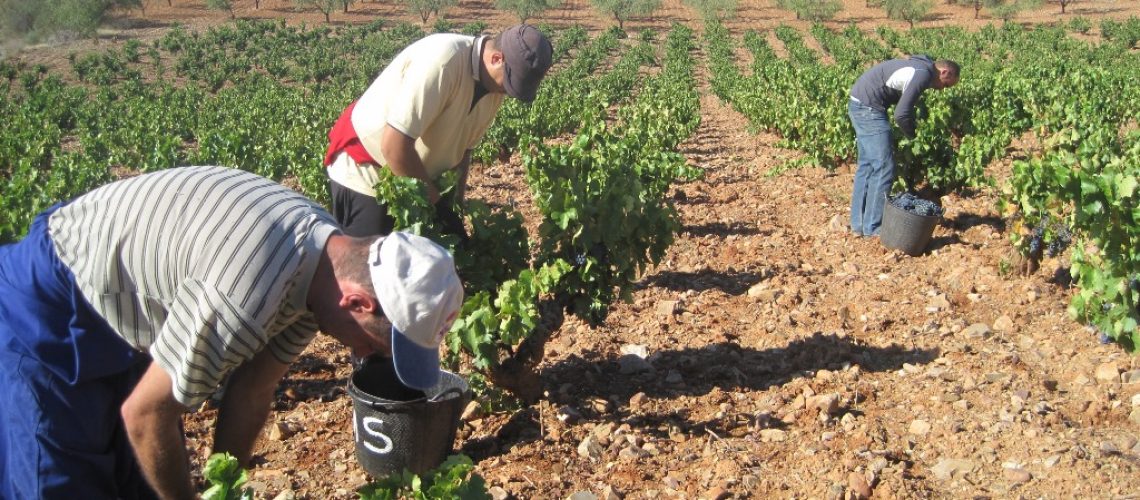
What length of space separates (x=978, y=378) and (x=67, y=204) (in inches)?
172

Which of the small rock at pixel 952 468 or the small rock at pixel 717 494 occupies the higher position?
the small rock at pixel 952 468

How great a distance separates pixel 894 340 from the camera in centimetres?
583

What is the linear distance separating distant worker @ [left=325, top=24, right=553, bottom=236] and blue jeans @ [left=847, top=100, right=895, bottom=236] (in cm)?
441

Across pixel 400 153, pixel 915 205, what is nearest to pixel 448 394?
pixel 400 153

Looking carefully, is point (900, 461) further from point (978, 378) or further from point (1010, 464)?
point (978, 378)

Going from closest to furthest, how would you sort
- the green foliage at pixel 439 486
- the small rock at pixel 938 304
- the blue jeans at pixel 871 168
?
the green foliage at pixel 439 486
the small rock at pixel 938 304
the blue jeans at pixel 871 168

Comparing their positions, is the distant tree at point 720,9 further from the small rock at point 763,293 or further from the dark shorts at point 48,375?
the dark shorts at point 48,375

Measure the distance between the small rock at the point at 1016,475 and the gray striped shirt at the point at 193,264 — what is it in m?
3.08

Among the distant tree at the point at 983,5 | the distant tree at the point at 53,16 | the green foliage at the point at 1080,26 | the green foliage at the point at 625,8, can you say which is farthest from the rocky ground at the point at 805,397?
the distant tree at the point at 983,5

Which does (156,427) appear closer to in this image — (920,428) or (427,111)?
Result: (427,111)

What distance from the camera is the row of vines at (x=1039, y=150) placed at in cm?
511

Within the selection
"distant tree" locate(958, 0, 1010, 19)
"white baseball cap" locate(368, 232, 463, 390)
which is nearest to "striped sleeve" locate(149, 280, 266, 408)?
"white baseball cap" locate(368, 232, 463, 390)

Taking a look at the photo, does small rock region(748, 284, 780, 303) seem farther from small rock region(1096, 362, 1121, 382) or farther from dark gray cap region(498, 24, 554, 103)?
dark gray cap region(498, 24, 554, 103)

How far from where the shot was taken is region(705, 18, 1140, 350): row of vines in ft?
16.8
